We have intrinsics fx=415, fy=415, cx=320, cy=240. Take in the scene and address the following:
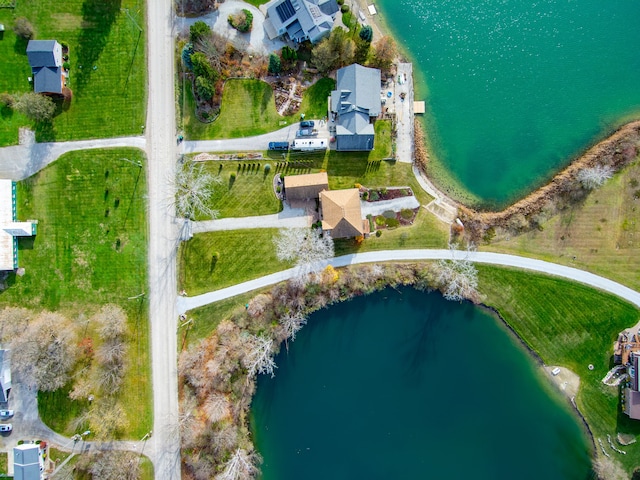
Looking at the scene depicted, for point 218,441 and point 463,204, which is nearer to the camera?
point 218,441

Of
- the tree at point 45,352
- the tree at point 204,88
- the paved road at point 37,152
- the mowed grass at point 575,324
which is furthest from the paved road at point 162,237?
the mowed grass at point 575,324

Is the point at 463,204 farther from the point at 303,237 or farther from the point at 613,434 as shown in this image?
the point at 613,434

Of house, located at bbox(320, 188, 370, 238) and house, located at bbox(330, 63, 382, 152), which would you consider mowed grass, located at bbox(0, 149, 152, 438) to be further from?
house, located at bbox(330, 63, 382, 152)

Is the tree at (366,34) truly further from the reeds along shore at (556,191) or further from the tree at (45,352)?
the tree at (45,352)

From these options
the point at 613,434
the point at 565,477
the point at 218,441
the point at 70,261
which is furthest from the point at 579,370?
the point at 70,261

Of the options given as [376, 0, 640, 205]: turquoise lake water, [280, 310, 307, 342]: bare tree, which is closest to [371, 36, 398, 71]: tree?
[376, 0, 640, 205]: turquoise lake water

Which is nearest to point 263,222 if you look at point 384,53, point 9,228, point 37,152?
point 384,53
